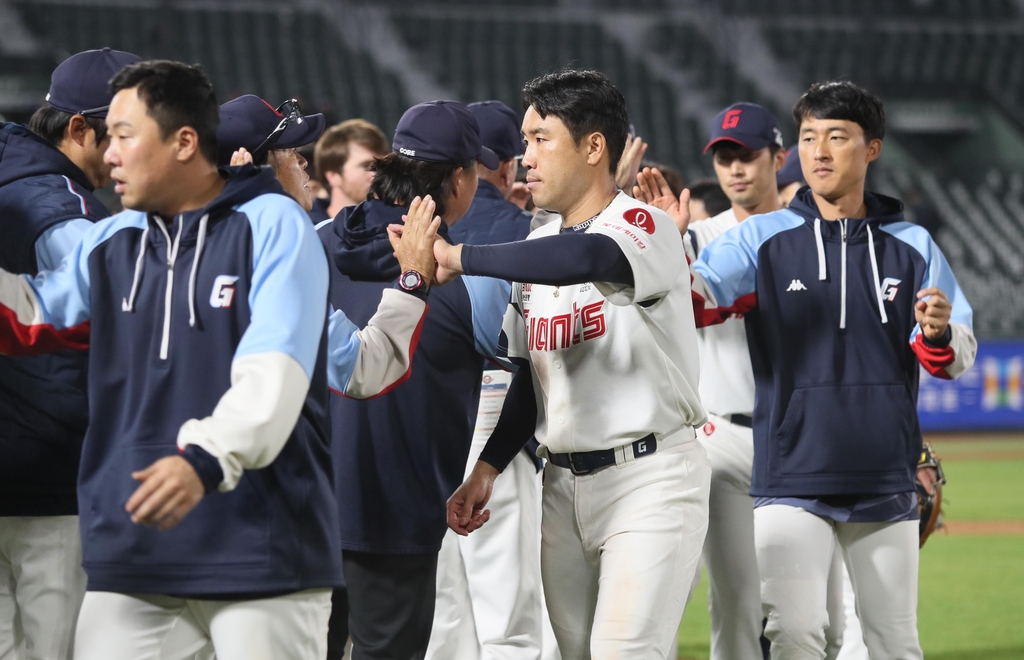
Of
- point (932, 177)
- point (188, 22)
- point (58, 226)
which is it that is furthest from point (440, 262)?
point (932, 177)

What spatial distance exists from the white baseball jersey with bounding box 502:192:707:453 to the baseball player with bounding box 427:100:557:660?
4.90 ft

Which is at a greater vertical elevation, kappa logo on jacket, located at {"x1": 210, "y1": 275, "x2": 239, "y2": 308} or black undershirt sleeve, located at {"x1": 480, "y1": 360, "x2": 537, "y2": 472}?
kappa logo on jacket, located at {"x1": 210, "y1": 275, "x2": 239, "y2": 308}

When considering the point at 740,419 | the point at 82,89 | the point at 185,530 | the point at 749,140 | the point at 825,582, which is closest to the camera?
the point at 185,530

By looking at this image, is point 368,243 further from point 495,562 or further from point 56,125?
point 495,562

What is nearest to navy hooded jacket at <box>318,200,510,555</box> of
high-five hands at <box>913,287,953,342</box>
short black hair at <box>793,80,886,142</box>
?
high-five hands at <box>913,287,953,342</box>

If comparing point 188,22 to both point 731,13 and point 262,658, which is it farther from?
point 262,658

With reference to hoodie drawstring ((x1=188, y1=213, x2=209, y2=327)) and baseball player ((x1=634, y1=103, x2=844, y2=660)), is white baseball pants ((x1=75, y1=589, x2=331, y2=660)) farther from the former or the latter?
baseball player ((x1=634, y1=103, x2=844, y2=660))

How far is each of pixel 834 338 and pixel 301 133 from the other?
79.6 inches

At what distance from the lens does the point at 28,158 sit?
381 centimetres

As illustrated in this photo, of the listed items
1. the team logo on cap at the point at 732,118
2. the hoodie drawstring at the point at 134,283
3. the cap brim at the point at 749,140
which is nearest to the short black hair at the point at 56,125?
the hoodie drawstring at the point at 134,283

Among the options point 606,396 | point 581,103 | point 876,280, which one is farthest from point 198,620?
point 876,280

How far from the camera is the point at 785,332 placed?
177 inches

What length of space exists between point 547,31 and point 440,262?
841 inches

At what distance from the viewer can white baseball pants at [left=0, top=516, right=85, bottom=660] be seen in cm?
364
